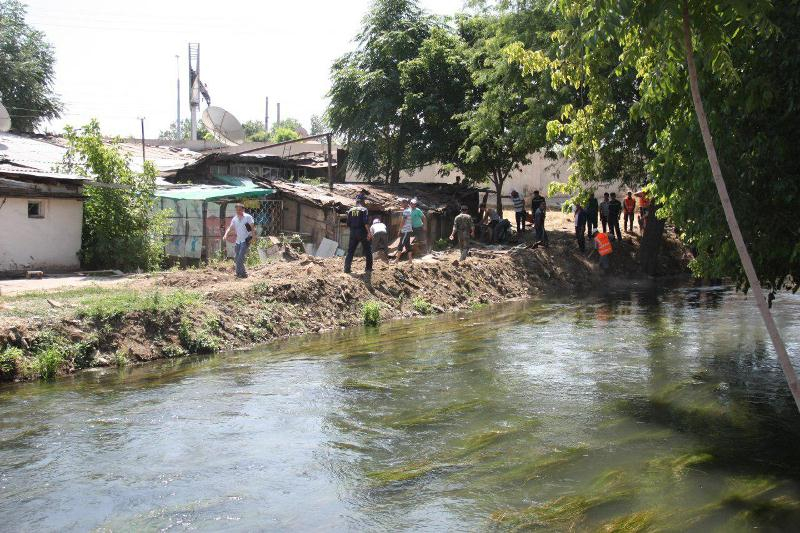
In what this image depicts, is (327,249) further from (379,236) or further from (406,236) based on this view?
(406,236)

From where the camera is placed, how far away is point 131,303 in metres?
13.7

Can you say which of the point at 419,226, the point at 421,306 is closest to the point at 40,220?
the point at 421,306

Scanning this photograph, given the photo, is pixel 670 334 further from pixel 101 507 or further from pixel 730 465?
pixel 101 507

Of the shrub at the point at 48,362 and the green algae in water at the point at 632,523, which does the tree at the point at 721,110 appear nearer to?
the green algae in water at the point at 632,523

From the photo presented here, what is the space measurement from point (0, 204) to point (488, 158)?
16.9 m

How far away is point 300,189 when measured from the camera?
2544 cm

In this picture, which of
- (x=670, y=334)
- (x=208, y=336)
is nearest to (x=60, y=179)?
(x=208, y=336)

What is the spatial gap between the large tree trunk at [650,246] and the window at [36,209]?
1832cm

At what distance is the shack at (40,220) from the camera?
18484 mm

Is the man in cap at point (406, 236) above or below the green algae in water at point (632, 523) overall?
above

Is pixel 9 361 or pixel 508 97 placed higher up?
pixel 508 97

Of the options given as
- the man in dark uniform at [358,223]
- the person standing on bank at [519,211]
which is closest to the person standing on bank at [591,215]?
the person standing on bank at [519,211]

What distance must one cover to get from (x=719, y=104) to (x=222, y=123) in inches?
1104

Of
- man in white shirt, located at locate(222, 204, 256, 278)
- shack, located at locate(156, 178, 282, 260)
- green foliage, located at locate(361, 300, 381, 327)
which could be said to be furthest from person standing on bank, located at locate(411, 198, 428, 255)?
man in white shirt, located at locate(222, 204, 256, 278)
